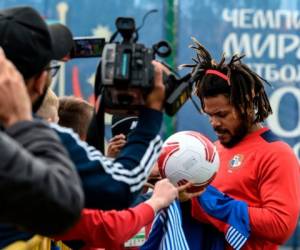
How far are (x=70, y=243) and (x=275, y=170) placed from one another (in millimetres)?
935

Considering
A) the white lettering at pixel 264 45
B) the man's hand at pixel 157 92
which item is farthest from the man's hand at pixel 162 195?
the white lettering at pixel 264 45

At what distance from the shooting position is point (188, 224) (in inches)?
148

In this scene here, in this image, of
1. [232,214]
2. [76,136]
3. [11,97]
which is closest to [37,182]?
[11,97]

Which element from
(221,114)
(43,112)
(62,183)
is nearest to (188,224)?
(221,114)

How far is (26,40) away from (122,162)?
47 cm

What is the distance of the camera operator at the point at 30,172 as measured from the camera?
1.81 meters

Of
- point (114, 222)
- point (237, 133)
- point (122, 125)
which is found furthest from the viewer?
point (122, 125)

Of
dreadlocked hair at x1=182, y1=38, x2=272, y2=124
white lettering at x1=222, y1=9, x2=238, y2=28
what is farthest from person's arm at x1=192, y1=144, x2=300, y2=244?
white lettering at x1=222, y1=9, x2=238, y2=28

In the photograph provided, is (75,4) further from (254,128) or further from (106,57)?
(106,57)

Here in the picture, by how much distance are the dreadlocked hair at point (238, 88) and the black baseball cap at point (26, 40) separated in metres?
1.54

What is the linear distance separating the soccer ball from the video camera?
72 centimetres

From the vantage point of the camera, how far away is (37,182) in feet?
6.00

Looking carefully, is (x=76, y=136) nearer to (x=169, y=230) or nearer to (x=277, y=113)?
(x=169, y=230)

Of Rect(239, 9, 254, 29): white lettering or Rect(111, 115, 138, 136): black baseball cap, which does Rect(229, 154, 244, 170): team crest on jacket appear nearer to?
Rect(111, 115, 138, 136): black baseball cap
